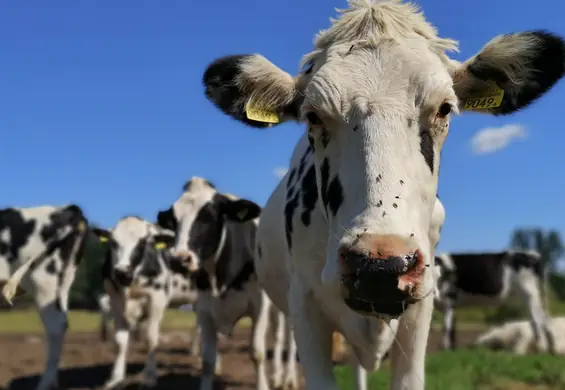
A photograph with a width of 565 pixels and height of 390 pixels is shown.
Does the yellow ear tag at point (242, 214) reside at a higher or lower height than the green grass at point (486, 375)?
higher

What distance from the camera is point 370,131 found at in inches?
107

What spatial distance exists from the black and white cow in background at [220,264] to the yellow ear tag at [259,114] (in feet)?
13.9

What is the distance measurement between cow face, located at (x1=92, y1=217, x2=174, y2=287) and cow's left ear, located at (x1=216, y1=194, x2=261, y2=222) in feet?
7.88

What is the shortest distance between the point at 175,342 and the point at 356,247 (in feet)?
59.0

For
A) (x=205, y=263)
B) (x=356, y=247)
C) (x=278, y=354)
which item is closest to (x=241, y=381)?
(x=278, y=354)

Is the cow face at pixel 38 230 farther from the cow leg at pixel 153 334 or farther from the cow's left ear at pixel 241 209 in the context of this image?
the cow's left ear at pixel 241 209

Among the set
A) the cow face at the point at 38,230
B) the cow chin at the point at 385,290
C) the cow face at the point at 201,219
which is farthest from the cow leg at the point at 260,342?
the cow chin at the point at 385,290

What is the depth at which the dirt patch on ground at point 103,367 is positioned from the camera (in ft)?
32.2

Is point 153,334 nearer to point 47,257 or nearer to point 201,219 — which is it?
point 47,257

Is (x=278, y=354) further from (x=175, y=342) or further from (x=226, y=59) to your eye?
(x=175, y=342)

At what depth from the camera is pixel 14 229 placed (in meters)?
9.79

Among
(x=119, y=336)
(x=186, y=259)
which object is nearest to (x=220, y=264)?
(x=186, y=259)

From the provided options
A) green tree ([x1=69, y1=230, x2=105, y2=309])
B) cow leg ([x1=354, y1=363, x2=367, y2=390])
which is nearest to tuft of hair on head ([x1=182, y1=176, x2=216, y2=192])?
cow leg ([x1=354, y1=363, x2=367, y2=390])

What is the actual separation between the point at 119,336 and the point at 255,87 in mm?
7461
